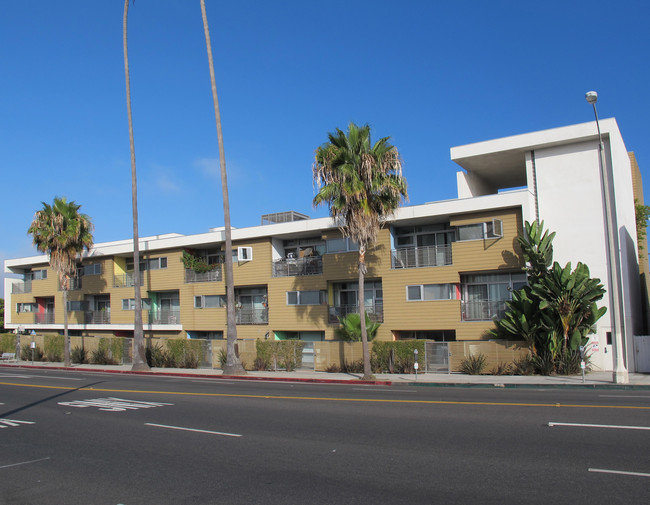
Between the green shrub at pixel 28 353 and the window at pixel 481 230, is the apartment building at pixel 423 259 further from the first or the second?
the green shrub at pixel 28 353

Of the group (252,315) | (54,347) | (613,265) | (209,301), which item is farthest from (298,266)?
(54,347)

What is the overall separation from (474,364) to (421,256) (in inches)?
260

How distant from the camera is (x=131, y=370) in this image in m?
31.6

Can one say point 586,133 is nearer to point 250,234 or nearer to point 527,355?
point 527,355

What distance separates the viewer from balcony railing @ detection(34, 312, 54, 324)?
4794cm

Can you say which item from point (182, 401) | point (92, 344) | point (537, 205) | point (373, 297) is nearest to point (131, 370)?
point (92, 344)

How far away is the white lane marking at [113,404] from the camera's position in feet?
50.4

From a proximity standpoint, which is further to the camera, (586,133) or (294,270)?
(294,270)

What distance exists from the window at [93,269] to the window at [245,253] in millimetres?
15314

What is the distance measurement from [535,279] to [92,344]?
29.6 m

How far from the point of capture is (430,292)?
28.2m

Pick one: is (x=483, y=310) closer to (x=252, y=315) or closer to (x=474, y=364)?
(x=474, y=364)

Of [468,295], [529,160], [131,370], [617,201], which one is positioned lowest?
[131,370]

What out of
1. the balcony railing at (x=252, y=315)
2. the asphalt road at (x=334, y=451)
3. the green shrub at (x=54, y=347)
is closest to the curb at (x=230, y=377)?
the green shrub at (x=54, y=347)
